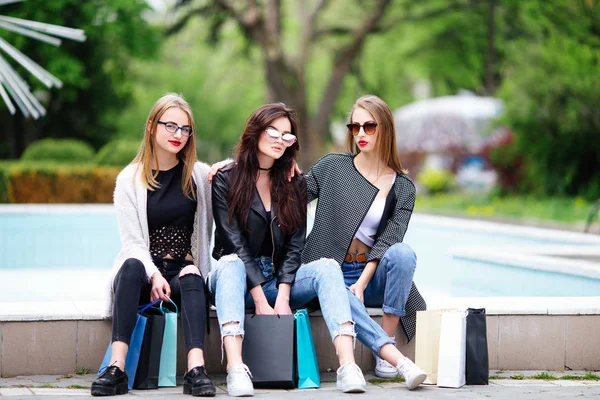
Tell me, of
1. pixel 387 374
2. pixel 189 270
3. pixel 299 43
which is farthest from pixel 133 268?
pixel 299 43

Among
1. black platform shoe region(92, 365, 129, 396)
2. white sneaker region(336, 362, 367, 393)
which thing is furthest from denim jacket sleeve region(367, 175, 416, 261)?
black platform shoe region(92, 365, 129, 396)

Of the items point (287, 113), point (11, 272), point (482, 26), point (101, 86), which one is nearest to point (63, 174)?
point (101, 86)

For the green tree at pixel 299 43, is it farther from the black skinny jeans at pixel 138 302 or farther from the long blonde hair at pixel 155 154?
the black skinny jeans at pixel 138 302

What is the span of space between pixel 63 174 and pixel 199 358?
15.5 m

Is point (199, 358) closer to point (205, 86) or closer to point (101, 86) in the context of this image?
point (101, 86)

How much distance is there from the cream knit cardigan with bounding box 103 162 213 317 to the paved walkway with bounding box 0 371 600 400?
492 millimetres

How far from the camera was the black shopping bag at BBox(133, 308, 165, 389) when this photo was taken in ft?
16.3

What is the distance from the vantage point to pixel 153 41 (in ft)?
81.3

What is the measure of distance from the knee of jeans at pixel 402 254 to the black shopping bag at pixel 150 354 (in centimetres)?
133

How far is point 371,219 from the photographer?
5613 mm

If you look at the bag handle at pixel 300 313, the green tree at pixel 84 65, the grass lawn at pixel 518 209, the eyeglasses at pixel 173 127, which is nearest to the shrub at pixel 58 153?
the green tree at pixel 84 65

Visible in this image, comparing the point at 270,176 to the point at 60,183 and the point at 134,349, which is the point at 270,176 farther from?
the point at 60,183

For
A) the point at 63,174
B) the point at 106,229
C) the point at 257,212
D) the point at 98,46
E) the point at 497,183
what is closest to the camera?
the point at 257,212

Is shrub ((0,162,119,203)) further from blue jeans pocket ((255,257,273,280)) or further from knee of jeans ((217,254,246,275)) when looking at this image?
knee of jeans ((217,254,246,275))
